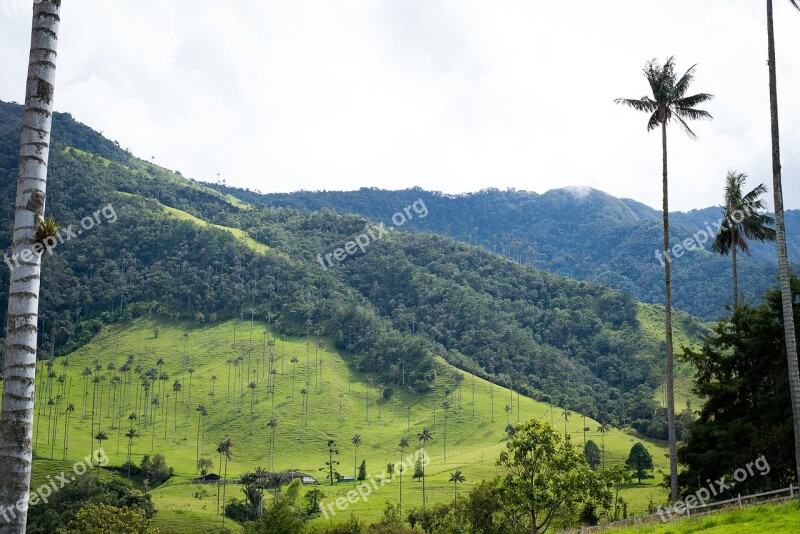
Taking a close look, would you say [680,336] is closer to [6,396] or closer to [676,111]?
[676,111]

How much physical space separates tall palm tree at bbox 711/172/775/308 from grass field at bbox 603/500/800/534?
18921mm

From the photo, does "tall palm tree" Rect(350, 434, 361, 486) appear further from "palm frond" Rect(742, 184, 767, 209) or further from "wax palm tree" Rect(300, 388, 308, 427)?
"palm frond" Rect(742, 184, 767, 209)

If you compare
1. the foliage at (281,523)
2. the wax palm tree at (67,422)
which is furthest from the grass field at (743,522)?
the wax palm tree at (67,422)

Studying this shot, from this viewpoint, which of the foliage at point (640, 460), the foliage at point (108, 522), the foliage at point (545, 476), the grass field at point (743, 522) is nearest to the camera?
the grass field at point (743, 522)

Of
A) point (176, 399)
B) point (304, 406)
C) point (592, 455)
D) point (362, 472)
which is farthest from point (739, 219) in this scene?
point (176, 399)

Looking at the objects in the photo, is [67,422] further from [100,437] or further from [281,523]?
[281,523]

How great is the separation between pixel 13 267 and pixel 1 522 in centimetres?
333

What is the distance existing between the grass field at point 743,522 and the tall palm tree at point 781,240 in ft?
7.29

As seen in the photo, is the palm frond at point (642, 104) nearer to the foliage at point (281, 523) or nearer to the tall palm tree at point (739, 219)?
the tall palm tree at point (739, 219)

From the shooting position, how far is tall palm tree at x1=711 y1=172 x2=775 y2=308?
39.5 metres

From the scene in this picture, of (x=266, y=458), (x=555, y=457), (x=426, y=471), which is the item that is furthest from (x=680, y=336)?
(x=555, y=457)

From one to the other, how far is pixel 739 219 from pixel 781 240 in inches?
603

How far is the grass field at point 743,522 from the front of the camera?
20.0 m

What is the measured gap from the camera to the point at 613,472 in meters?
37.7
